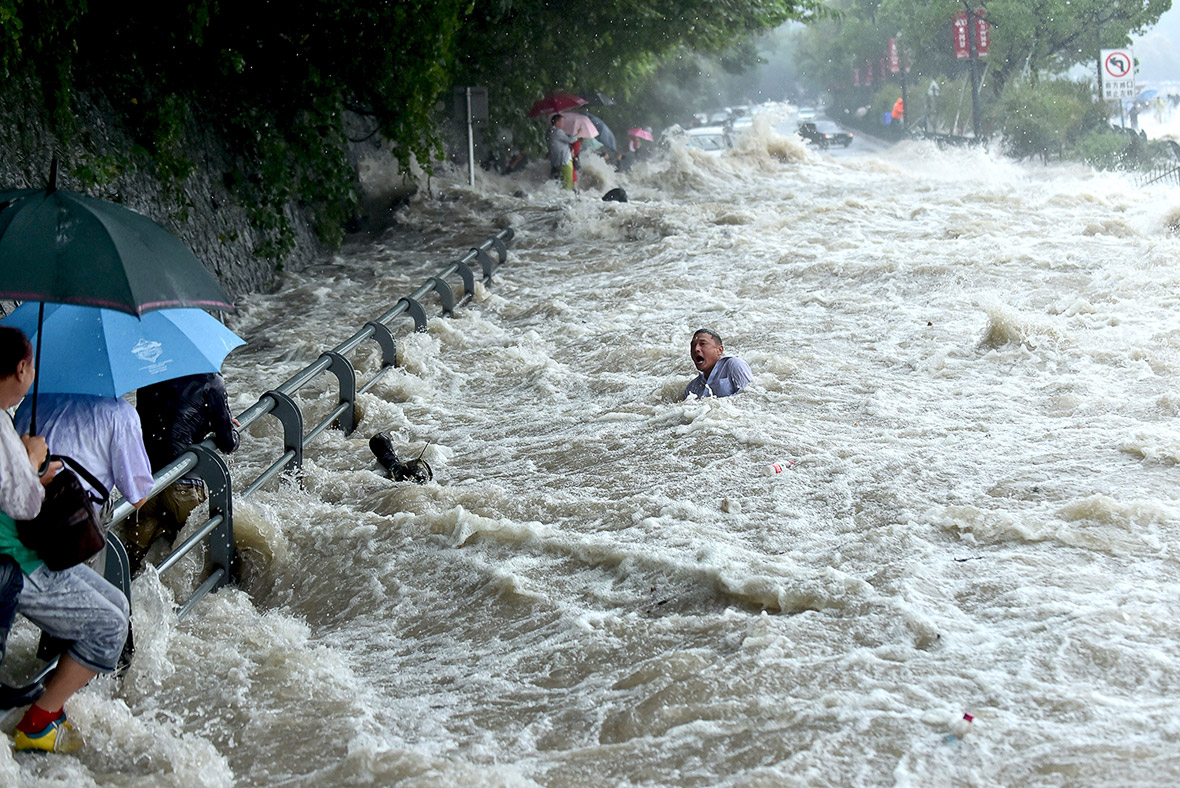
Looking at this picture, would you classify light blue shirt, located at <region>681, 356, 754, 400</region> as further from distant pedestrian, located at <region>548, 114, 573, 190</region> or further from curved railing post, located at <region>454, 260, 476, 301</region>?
distant pedestrian, located at <region>548, 114, 573, 190</region>

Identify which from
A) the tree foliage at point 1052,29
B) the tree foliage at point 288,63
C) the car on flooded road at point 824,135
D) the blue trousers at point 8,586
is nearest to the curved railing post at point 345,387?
the tree foliage at point 288,63

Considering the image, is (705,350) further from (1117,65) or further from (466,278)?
(1117,65)

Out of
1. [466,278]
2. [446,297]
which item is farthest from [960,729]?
[466,278]

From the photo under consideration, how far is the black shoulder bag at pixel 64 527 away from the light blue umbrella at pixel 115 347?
79 centimetres

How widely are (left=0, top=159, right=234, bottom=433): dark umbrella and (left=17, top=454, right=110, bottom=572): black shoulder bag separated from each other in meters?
0.39

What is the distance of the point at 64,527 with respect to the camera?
3266 mm

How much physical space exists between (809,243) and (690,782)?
11.5 m

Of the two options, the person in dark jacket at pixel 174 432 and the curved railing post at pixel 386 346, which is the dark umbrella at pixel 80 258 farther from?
the curved railing post at pixel 386 346

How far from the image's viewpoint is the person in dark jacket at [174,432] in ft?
16.9

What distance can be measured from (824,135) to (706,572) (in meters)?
31.4

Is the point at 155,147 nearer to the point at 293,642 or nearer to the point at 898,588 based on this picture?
the point at 293,642

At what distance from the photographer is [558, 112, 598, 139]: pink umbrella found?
20.9 m

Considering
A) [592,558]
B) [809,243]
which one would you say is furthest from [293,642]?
[809,243]

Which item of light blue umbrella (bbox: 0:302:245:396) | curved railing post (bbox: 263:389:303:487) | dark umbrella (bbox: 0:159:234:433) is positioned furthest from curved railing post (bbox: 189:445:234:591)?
curved railing post (bbox: 263:389:303:487)
